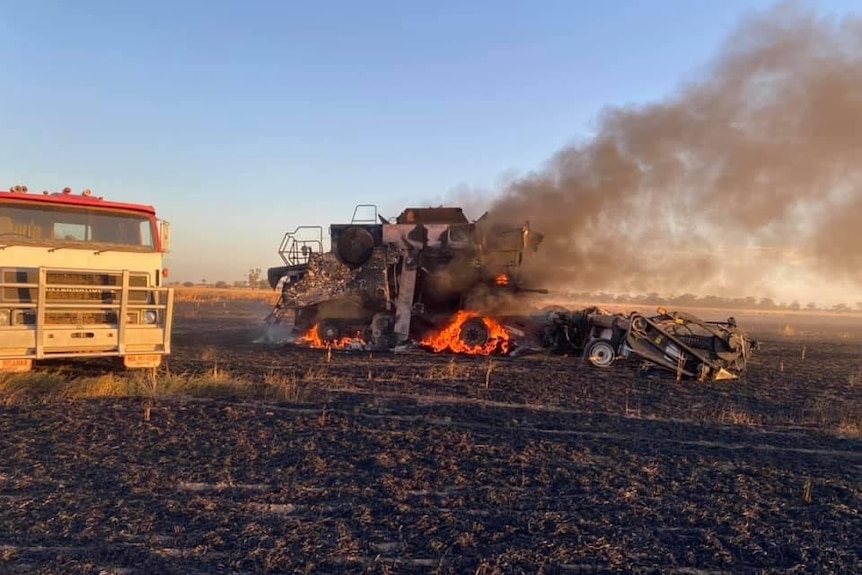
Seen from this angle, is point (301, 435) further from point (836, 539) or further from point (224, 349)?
point (224, 349)

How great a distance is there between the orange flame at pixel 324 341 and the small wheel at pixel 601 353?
6859 mm

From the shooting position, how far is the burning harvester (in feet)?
62.1

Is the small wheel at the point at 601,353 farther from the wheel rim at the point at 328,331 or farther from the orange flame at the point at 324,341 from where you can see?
the wheel rim at the point at 328,331

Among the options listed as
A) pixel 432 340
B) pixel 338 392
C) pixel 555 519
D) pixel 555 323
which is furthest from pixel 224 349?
pixel 555 519

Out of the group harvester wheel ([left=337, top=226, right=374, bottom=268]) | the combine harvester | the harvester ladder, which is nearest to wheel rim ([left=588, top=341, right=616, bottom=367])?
the combine harvester

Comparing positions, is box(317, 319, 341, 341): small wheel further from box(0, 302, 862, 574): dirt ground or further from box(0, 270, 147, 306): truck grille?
box(0, 270, 147, 306): truck grille

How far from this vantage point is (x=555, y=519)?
5164 millimetres

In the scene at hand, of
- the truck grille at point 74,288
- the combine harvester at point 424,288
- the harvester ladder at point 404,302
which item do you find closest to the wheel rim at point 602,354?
the combine harvester at point 424,288

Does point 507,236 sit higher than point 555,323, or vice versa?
point 507,236

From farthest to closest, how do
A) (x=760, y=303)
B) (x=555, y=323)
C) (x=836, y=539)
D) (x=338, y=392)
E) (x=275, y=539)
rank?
(x=760, y=303), (x=555, y=323), (x=338, y=392), (x=836, y=539), (x=275, y=539)

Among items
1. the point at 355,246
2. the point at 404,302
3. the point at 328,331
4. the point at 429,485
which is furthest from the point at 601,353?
the point at 429,485

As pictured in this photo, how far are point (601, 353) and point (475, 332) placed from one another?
4.06 metres

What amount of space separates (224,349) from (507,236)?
29.2 feet

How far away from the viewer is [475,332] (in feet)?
61.9
